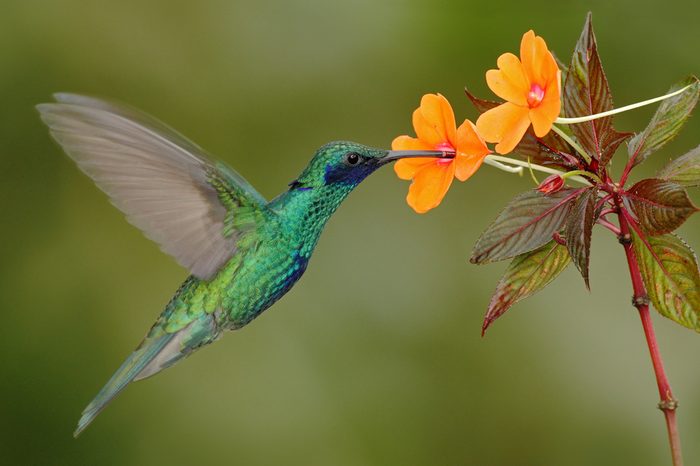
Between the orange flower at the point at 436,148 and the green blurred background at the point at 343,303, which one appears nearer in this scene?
the orange flower at the point at 436,148

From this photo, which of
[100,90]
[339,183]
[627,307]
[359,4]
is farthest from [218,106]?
[339,183]

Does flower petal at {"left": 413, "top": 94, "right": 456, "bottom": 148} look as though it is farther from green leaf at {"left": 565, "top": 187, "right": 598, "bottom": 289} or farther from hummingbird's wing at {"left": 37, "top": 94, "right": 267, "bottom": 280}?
hummingbird's wing at {"left": 37, "top": 94, "right": 267, "bottom": 280}

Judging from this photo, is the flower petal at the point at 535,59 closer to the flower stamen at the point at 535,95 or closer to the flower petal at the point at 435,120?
the flower stamen at the point at 535,95

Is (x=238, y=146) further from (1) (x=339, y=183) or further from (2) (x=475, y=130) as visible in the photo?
(2) (x=475, y=130)

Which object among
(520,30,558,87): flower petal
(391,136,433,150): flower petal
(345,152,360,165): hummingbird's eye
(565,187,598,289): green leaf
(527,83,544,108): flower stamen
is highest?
(520,30,558,87): flower petal

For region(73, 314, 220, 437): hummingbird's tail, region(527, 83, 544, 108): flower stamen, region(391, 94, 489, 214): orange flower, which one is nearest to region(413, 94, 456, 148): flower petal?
region(391, 94, 489, 214): orange flower

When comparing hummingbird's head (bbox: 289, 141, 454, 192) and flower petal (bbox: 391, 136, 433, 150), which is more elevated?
flower petal (bbox: 391, 136, 433, 150)

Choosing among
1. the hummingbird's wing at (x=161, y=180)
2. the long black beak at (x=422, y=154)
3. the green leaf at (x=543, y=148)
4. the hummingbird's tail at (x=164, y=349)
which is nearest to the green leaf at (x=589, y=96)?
the green leaf at (x=543, y=148)
